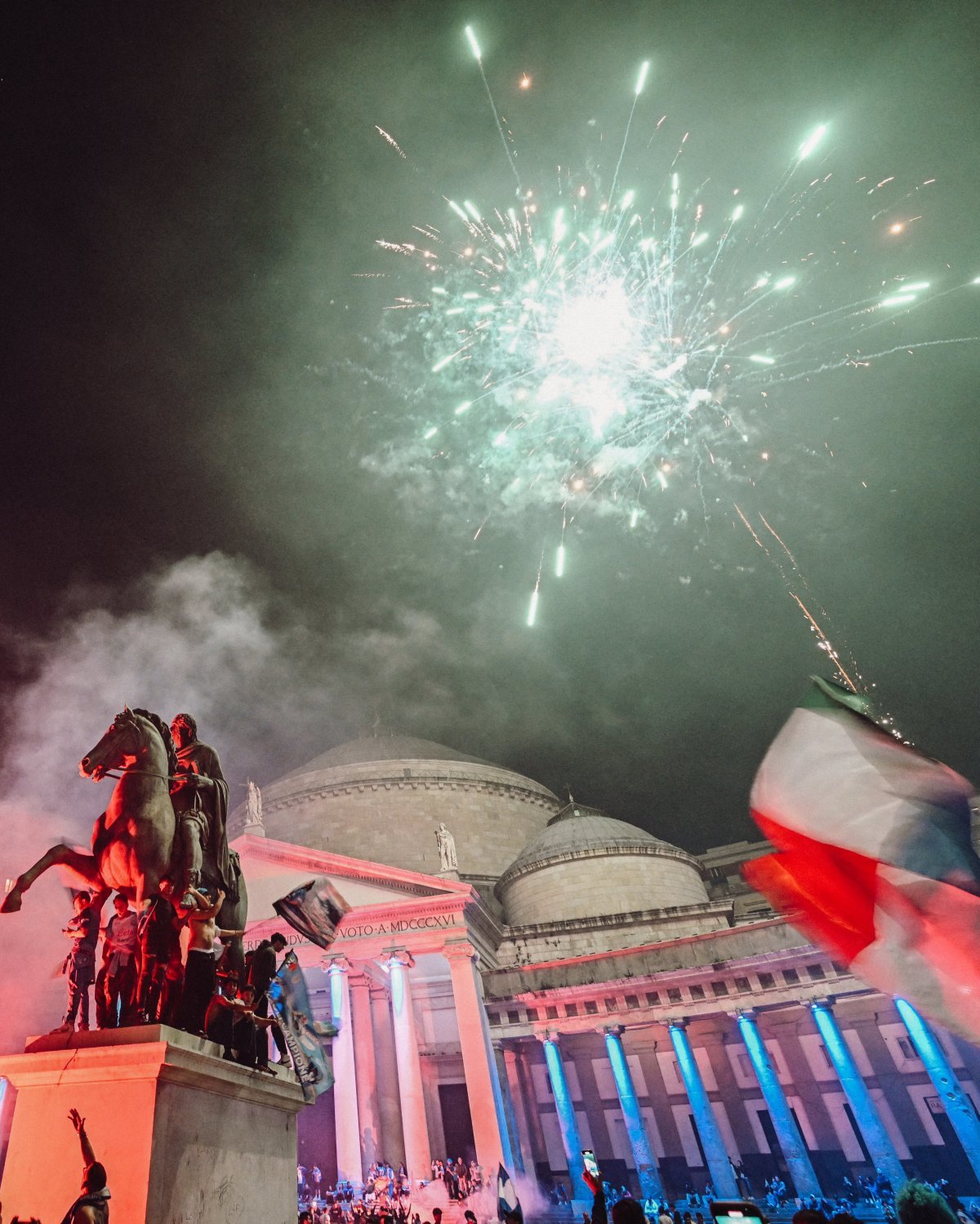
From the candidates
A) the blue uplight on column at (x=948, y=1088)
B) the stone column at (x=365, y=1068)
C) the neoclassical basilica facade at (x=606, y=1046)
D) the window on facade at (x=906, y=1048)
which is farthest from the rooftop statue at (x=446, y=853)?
the window on facade at (x=906, y=1048)

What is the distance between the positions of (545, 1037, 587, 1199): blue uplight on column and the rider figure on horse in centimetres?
2623

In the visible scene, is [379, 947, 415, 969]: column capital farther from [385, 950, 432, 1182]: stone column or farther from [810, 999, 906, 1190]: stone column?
[810, 999, 906, 1190]: stone column

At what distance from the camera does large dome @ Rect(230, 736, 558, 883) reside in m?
40.5

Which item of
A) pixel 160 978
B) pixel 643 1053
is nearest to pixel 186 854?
pixel 160 978

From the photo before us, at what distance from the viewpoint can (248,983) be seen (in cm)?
577

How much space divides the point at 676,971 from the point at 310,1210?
17.7 m

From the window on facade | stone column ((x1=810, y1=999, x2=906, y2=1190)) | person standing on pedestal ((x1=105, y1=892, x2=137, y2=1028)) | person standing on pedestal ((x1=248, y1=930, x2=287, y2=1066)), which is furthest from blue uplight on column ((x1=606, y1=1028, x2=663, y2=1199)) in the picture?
person standing on pedestal ((x1=105, y1=892, x2=137, y2=1028))

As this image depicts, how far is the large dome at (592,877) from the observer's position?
1364 inches

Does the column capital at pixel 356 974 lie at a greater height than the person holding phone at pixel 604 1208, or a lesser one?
greater

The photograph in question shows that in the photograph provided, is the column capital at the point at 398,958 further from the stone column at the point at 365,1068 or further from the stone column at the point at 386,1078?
the stone column at the point at 386,1078

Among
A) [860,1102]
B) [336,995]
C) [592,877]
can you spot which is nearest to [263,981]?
[336,995]

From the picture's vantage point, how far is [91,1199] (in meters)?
3.51

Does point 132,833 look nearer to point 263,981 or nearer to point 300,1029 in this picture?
point 263,981

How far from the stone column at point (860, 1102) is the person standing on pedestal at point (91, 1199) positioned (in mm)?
27666
